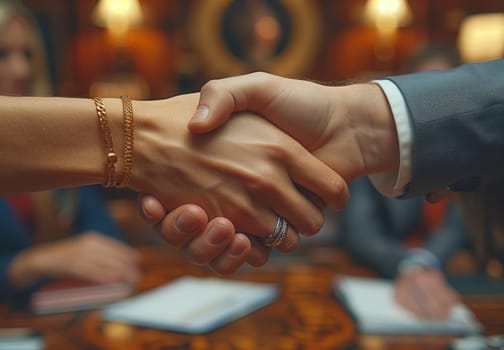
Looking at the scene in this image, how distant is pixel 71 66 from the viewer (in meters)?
5.07

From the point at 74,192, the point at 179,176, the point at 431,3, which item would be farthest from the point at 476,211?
the point at 431,3

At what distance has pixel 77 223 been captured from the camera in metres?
2.02

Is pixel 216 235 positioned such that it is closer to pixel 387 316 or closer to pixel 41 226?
pixel 387 316

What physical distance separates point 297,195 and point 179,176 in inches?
8.4

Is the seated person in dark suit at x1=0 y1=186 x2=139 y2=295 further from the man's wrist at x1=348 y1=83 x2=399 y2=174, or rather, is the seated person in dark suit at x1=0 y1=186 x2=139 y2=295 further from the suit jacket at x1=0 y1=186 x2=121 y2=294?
the man's wrist at x1=348 y1=83 x2=399 y2=174

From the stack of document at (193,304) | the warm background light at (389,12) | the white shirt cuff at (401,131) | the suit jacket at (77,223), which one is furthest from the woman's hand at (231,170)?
the warm background light at (389,12)

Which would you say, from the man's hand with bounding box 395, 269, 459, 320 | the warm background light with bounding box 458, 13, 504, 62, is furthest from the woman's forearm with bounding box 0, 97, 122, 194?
the warm background light with bounding box 458, 13, 504, 62

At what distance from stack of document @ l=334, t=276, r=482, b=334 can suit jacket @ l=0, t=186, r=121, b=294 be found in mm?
941

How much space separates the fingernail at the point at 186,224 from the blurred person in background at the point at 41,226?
1.62ft

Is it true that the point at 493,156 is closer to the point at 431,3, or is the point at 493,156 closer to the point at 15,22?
the point at 15,22

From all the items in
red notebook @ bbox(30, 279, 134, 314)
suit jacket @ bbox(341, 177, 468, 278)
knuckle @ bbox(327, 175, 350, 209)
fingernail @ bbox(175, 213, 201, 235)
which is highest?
knuckle @ bbox(327, 175, 350, 209)

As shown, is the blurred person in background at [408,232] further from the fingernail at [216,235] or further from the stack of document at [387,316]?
the fingernail at [216,235]

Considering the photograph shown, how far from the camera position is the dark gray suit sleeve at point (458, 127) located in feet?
3.13

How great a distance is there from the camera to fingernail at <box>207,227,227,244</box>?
0.97 metres
